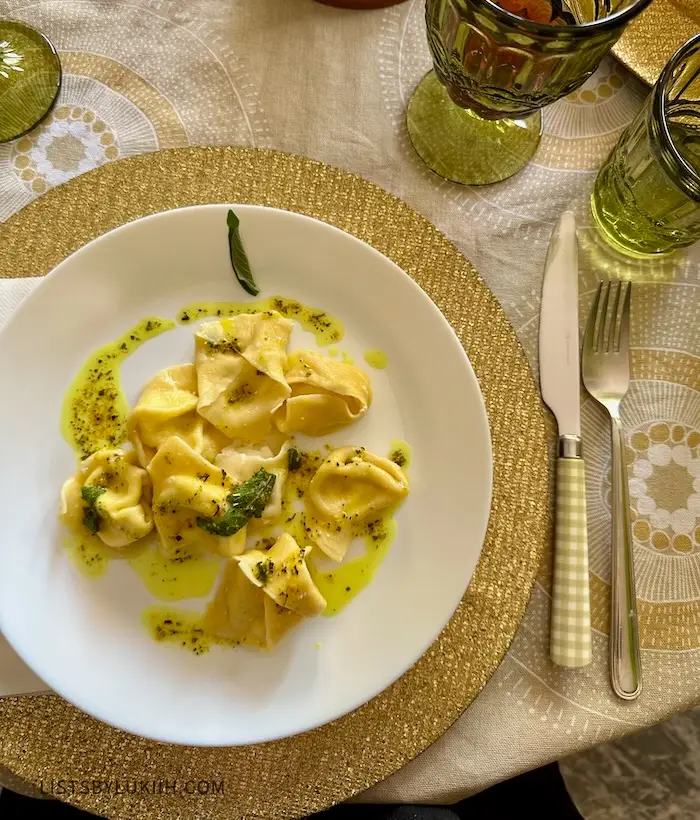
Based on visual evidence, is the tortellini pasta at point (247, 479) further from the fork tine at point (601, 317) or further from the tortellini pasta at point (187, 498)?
the fork tine at point (601, 317)

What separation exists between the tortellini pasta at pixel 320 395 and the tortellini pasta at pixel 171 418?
7.3 inches

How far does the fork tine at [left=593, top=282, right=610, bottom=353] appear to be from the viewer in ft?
5.31

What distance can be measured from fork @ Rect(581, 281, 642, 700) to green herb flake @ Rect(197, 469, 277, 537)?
832 millimetres

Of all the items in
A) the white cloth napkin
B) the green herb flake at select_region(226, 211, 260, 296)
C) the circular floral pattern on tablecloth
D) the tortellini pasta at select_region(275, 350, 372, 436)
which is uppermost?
the circular floral pattern on tablecloth

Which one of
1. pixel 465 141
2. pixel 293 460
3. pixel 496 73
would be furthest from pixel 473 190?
pixel 293 460

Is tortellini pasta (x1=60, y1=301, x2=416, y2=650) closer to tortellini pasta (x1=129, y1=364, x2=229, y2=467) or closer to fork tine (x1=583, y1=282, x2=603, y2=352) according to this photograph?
tortellini pasta (x1=129, y1=364, x2=229, y2=467)

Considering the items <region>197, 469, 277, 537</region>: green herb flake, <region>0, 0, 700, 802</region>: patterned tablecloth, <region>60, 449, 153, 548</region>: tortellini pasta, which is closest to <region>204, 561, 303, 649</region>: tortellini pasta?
<region>197, 469, 277, 537</region>: green herb flake

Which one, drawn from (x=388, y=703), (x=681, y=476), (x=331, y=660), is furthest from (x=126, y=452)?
(x=681, y=476)

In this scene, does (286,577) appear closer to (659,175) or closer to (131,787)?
(131,787)

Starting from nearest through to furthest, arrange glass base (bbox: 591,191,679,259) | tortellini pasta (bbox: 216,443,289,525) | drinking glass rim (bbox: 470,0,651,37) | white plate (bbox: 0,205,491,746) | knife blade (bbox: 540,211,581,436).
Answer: drinking glass rim (bbox: 470,0,651,37), white plate (bbox: 0,205,491,746), tortellini pasta (bbox: 216,443,289,525), knife blade (bbox: 540,211,581,436), glass base (bbox: 591,191,679,259)

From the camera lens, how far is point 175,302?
1.55 meters

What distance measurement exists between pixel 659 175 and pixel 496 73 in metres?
0.48

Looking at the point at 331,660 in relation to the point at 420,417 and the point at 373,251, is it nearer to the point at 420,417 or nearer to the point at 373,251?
the point at 420,417

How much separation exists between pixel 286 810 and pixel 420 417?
911 millimetres
